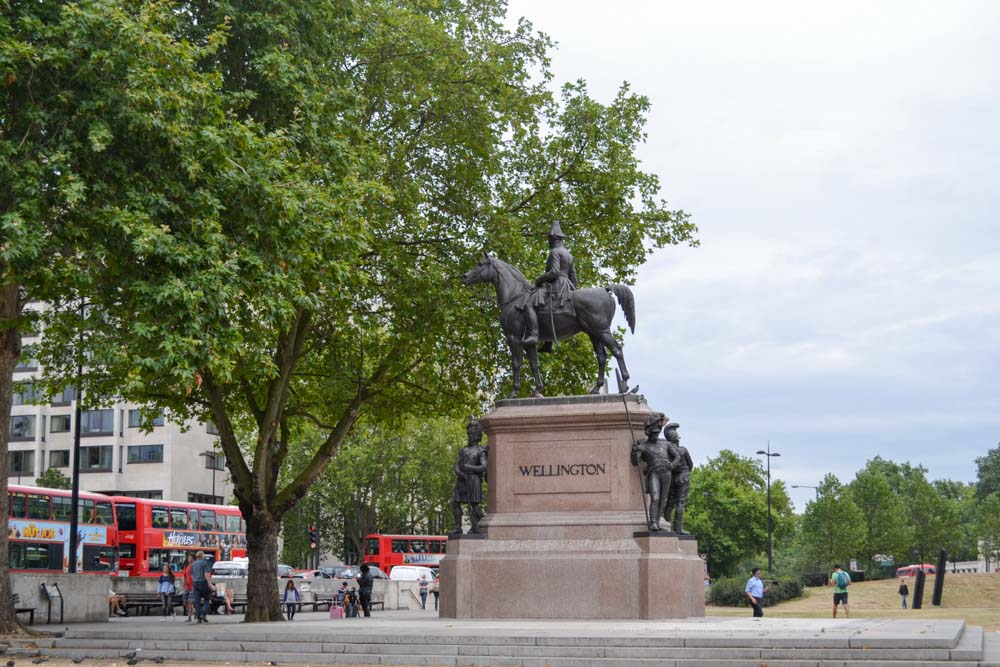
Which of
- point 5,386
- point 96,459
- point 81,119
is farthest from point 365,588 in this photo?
point 96,459

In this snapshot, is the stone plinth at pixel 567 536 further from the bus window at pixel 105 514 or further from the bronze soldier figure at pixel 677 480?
the bus window at pixel 105 514

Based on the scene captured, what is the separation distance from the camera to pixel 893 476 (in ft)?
416

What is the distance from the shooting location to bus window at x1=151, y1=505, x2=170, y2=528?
44.0 meters

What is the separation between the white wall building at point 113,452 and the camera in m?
76.8

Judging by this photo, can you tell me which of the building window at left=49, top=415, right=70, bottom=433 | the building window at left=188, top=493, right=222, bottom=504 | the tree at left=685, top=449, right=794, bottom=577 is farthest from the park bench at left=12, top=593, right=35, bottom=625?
the tree at left=685, top=449, right=794, bottom=577

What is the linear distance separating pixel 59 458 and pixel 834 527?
51298mm

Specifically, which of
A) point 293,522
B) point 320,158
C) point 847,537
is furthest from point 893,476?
point 320,158

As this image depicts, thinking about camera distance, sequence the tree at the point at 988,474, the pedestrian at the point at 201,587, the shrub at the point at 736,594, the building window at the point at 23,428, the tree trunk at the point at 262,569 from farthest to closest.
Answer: the tree at the point at 988,474 → the building window at the point at 23,428 → the shrub at the point at 736,594 → the pedestrian at the point at 201,587 → the tree trunk at the point at 262,569

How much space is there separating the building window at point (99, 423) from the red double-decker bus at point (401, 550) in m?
24.1

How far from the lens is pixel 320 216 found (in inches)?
781

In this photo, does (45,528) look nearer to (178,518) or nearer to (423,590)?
(178,518)

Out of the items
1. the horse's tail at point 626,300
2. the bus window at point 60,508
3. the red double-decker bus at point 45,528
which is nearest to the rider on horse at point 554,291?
the horse's tail at point 626,300

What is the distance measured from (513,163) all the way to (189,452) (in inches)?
2209

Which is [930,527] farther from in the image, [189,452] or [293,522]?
[189,452]
